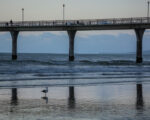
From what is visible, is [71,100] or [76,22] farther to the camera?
[76,22]

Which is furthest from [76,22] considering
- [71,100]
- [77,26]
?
[71,100]

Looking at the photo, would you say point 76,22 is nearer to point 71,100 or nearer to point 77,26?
point 77,26

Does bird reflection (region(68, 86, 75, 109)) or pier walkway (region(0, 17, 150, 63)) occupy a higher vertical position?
pier walkway (region(0, 17, 150, 63))

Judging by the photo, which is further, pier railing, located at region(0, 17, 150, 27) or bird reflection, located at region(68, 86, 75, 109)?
pier railing, located at region(0, 17, 150, 27)

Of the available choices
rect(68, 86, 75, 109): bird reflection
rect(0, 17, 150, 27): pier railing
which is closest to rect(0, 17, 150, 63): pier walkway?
rect(0, 17, 150, 27): pier railing

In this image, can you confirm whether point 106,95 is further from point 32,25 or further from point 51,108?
point 32,25

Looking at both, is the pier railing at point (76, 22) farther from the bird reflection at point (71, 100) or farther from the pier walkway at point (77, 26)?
the bird reflection at point (71, 100)

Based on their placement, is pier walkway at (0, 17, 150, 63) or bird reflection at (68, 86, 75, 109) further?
pier walkway at (0, 17, 150, 63)

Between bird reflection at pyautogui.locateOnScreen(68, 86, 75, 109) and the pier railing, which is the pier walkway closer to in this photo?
the pier railing

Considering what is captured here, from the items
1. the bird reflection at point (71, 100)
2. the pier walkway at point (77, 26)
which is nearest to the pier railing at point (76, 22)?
the pier walkway at point (77, 26)

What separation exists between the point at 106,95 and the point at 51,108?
472 cm

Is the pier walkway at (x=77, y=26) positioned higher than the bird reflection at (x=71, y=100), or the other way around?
the pier walkway at (x=77, y=26)

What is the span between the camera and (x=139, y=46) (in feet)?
190

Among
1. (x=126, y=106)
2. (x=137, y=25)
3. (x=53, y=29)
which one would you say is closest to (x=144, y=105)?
(x=126, y=106)
